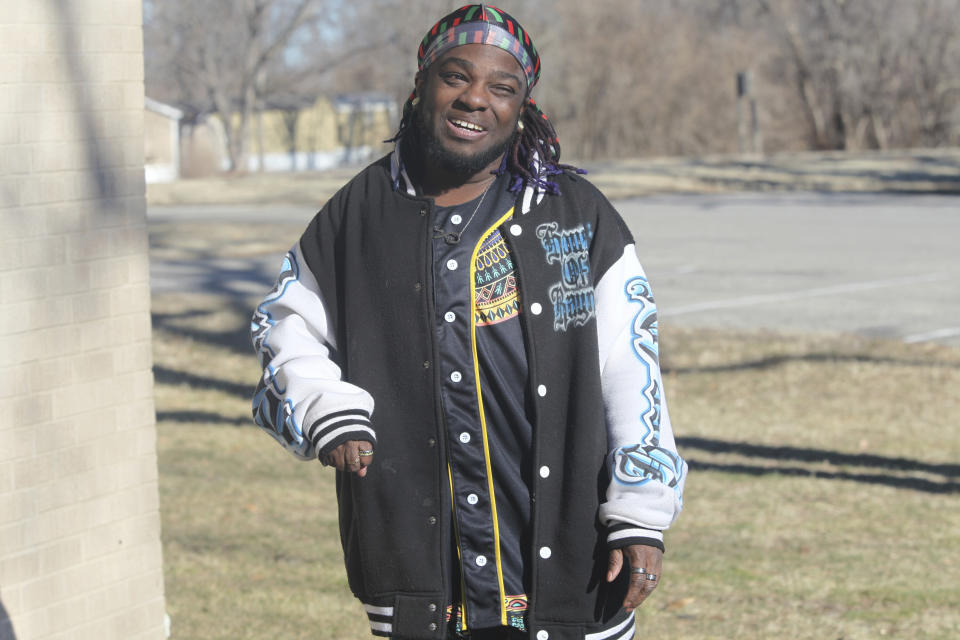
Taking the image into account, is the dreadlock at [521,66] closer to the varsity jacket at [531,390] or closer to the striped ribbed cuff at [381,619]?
the varsity jacket at [531,390]

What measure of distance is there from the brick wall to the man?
1.33 metres

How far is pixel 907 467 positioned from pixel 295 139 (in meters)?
55.0

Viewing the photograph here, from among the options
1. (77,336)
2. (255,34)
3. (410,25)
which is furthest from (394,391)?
(255,34)

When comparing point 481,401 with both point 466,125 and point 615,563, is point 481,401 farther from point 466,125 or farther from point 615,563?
point 466,125

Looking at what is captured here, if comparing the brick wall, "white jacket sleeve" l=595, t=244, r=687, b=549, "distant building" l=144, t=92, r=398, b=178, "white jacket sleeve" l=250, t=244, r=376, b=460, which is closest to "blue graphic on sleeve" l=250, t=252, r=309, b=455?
"white jacket sleeve" l=250, t=244, r=376, b=460

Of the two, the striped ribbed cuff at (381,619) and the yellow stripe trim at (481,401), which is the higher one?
the yellow stripe trim at (481,401)

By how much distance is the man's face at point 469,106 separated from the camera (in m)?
2.45

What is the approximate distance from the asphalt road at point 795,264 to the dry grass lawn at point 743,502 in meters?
1.11

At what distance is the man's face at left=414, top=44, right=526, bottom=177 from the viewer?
245cm

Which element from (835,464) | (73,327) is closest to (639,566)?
(73,327)

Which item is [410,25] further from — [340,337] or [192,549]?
[340,337]

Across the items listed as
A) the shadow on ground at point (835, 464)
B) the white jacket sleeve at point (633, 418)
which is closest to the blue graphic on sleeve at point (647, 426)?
the white jacket sleeve at point (633, 418)

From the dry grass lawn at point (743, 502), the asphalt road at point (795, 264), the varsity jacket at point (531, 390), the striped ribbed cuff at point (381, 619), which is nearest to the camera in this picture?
the varsity jacket at point (531, 390)

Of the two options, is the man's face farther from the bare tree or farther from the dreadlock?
the bare tree
